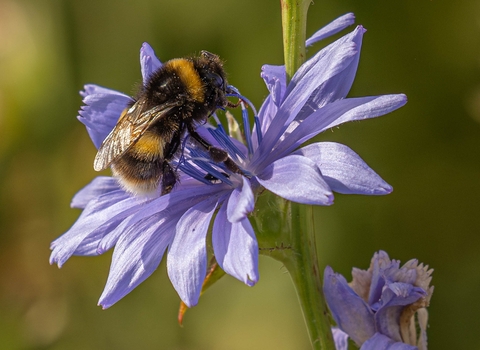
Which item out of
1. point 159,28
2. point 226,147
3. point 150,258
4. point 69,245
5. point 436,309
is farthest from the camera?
point 159,28

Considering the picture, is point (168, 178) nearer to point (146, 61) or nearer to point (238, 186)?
point (238, 186)

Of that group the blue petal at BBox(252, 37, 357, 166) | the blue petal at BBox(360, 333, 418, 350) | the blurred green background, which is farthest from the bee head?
the blurred green background

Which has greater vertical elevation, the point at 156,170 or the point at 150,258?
the point at 156,170

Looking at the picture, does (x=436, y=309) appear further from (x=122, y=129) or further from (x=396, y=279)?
(x=122, y=129)

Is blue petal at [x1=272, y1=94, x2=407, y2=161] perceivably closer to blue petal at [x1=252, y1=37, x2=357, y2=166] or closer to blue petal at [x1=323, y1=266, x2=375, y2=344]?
blue petal at [x1=252, y1=37, x2=357, y2=166]

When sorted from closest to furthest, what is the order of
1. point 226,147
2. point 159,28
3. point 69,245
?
point 69,245 < point 226,147 < point 159,28

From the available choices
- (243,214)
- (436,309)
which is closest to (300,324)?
(436,309)
